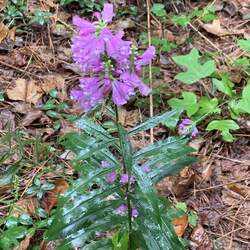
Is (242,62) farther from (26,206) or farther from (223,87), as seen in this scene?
(26,206)

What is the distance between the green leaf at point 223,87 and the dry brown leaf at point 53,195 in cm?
95

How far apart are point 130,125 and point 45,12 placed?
104cm

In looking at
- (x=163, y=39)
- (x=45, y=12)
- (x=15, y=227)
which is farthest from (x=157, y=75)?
(x=15, y=227)

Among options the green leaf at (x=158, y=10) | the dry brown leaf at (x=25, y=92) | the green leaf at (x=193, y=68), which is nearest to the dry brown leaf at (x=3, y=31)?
the dry brown leaf at (x=25, y=92)

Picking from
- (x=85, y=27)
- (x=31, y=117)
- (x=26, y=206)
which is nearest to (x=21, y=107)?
(x=31, y=117)

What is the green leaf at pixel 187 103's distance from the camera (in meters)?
2.70

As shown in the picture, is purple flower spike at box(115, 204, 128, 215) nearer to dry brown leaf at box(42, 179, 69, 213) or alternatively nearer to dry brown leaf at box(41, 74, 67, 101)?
dry brown leaf at box(42, 179, 69, 213)

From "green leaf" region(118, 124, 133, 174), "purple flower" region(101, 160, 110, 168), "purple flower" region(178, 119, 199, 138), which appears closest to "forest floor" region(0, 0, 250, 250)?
"purple flower" region(178, 119, 199, 138)

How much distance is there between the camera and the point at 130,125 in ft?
9.00

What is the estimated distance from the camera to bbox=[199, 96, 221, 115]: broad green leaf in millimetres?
2721

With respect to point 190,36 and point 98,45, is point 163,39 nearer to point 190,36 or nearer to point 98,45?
point 190,36

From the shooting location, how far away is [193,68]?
2865mm

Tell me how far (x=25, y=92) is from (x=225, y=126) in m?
1.06

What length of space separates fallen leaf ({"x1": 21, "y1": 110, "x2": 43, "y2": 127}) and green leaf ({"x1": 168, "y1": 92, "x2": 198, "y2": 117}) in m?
0.66
